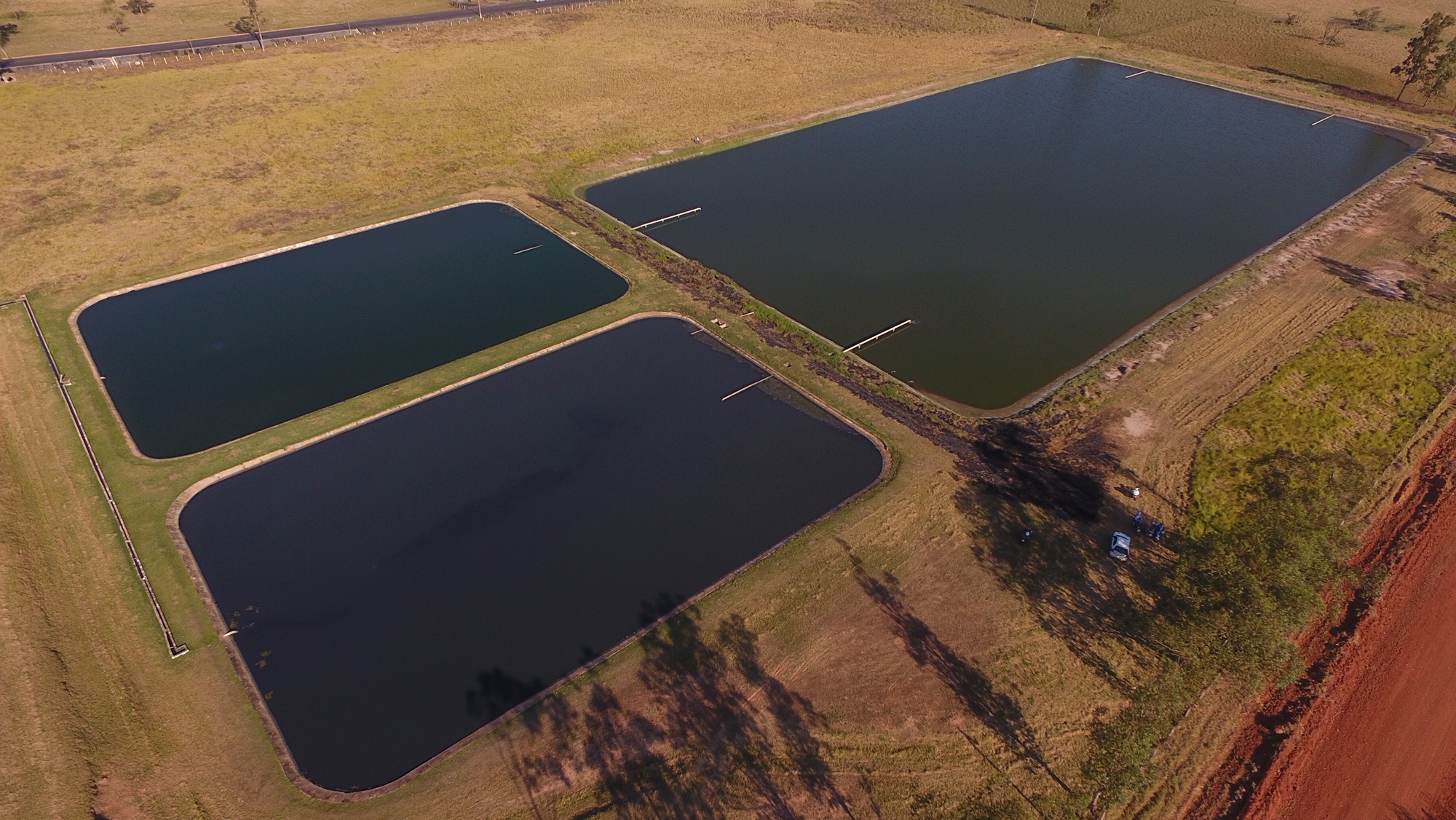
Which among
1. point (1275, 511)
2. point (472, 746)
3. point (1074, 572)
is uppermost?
point (1275, 511)

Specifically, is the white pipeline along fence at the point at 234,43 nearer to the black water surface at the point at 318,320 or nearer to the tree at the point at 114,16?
the tree at the point at 114,16

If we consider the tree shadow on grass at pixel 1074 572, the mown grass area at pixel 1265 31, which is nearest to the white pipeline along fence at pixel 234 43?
the mown grass area at pixel 1265 31

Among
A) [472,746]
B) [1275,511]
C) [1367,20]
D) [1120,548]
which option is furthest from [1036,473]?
[1367,20]

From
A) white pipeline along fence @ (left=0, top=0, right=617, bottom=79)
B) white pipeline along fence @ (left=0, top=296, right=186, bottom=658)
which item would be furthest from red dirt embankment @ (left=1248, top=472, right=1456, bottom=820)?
white pipeline along fence @ (left=0, top=0, right=617, bottom=79)

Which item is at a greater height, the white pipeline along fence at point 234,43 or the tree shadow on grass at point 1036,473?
the white pipeline along fence at point 234,43

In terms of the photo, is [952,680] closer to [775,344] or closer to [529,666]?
[529,666]

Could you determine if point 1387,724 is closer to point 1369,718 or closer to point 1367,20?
point 1369,718

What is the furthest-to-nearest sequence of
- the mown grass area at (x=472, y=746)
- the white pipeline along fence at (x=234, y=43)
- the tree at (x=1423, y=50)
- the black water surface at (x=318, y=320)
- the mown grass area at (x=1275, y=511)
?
1. the white pipeline along fence at (x=234, y=43)
2. the tree at (x=1423, y=50)
3. the black water surface at (x=318, y=320)
4. the mown grass area at (x=1275, y=511)
5. the mown grass area at (x=472, y=746)
